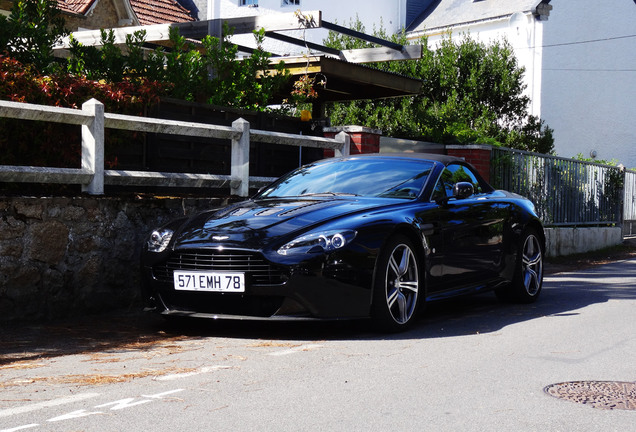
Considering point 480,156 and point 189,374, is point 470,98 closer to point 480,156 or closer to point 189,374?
point 480,156

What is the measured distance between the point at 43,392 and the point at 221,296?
1.89 metres

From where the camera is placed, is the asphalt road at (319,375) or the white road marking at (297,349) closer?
the asphalt road at (319,375)

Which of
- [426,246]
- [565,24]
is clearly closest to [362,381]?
[426,246]

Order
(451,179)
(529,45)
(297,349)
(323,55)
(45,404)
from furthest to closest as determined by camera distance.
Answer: (529,45), (323,55), (451,179), (297,349), (45,404)

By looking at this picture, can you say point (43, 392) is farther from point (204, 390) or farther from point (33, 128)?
point (33, 128)

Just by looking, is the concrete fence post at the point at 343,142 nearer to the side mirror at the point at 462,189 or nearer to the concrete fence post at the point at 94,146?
the side mirror at the point at 462,189

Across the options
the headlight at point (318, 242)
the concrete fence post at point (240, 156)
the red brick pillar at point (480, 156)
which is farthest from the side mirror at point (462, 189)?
the red brick pillar at point (480, 156)

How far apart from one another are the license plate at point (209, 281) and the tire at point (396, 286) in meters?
1.04

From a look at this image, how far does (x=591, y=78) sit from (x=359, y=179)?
30648mm

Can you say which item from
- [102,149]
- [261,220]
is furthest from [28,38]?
[261,220]

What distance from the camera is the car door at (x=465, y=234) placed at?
300 inches

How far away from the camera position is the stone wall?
715 cm

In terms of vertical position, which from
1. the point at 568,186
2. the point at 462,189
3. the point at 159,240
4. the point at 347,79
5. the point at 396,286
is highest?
the point at 347,79

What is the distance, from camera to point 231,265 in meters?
6.52
